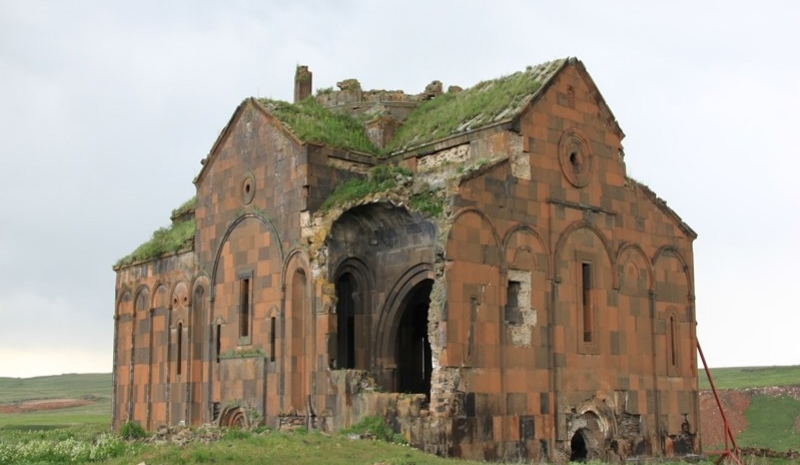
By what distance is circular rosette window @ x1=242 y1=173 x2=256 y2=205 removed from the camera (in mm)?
23750

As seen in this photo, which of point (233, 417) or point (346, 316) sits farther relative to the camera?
point (233, 417)

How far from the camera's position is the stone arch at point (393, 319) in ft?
69.4

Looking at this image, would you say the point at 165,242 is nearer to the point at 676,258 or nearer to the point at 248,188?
the point at 248,188

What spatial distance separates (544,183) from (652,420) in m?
6.52

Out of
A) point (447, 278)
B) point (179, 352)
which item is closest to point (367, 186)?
point (447, 278)

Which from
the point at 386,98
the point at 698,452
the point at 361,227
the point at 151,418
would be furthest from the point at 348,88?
the point at 698,452

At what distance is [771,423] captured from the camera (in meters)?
35.6

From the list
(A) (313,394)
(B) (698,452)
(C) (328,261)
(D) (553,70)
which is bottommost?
(B) (698,452)

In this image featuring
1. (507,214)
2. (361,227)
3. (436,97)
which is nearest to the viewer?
(507,214)

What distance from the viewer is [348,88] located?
26.1 meters

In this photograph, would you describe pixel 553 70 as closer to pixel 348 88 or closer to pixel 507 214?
pixel 507 214

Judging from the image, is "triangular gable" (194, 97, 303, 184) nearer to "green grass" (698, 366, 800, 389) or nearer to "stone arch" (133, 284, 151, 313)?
"stone arch" (133, 284, 151, 313)

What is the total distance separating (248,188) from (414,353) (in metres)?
5.92

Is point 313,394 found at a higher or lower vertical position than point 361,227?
lower
